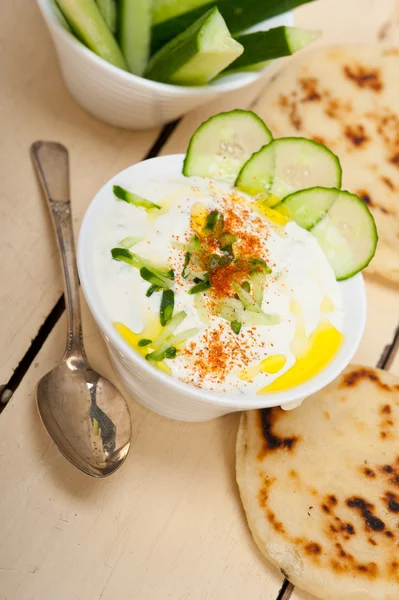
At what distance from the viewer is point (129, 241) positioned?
6.05 ft

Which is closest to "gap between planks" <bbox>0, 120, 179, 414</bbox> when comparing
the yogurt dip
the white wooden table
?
the white wooden table

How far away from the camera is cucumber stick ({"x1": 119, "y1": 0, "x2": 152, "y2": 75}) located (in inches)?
84.5

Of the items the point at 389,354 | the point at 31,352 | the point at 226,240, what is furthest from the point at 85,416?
the point at 389,354

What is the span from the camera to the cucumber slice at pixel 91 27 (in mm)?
2006

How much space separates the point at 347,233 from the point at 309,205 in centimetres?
15

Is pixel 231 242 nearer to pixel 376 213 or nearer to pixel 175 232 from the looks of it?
pixel 175 232

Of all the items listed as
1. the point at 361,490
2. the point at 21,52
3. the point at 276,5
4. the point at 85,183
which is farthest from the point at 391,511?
the point at 21,52

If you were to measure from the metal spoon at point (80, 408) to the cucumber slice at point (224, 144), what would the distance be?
1.75 ft

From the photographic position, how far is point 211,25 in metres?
2.00

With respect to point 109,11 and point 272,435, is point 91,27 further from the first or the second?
point 272,435

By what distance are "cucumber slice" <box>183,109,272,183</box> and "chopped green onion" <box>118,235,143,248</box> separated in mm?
342

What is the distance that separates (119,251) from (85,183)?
0.72 metres

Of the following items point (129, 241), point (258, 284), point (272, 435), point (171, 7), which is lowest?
point (272, 435)

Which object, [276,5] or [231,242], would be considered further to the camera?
[276,5]
